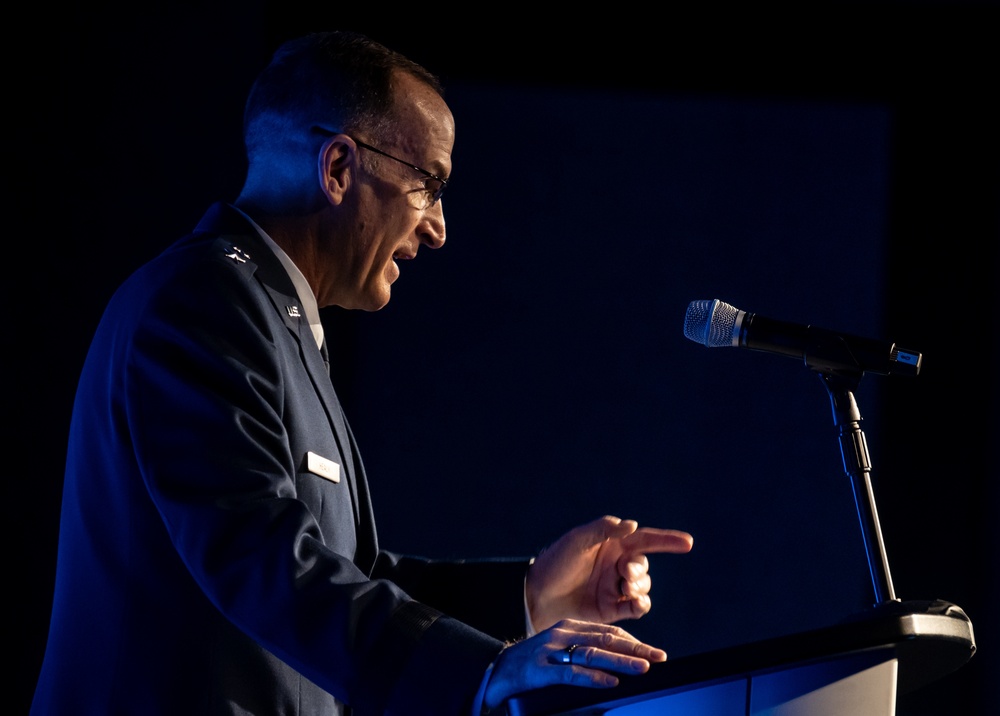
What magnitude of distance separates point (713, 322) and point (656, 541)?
0.99ft

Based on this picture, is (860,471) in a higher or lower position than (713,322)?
lower

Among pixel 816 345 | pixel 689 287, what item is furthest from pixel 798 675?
pixel 689 287

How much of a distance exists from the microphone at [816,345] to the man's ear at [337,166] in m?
0.57

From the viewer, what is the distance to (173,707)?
1225 millimetres

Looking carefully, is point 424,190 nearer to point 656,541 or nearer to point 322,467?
point 322,467

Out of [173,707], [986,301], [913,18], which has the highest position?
[913,18]

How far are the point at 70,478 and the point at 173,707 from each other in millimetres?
337

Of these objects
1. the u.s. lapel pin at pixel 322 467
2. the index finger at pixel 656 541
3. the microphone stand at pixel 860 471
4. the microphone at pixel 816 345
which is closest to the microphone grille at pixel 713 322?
the microphone at pixel 816 345

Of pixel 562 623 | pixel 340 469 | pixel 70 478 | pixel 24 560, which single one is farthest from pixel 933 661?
pixel 24 560

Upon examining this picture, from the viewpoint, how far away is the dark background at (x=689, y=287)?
115 inches

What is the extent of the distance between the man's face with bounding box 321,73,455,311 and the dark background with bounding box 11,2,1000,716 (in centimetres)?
132

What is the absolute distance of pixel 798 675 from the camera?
3.23ft

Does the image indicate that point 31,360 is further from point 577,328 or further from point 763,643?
point 763,643

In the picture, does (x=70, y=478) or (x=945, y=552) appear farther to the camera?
(x=945, y=552)
